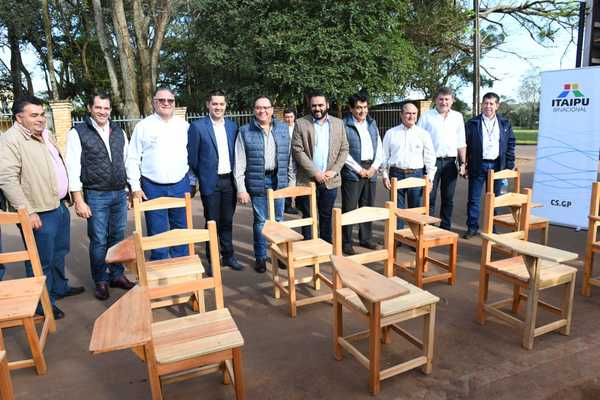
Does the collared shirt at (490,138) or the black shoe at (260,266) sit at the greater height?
the collared shirt at (490,138)

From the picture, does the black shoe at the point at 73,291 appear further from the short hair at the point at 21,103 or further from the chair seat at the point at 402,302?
the chair seat at the point at 402,302

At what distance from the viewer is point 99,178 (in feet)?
10.7

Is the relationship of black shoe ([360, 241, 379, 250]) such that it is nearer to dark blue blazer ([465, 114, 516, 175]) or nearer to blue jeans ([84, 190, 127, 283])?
dark blue blazer ([465, 114, 516, 175])

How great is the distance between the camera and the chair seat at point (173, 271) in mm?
2697

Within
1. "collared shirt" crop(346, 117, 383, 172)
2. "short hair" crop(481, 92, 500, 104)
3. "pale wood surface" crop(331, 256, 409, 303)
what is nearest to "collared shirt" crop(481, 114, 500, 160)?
"short hair" crop(481, 92, 500, 104)

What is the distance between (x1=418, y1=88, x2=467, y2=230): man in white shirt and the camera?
4590 millimetres

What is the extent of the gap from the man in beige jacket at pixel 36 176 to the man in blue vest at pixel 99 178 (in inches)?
5.1

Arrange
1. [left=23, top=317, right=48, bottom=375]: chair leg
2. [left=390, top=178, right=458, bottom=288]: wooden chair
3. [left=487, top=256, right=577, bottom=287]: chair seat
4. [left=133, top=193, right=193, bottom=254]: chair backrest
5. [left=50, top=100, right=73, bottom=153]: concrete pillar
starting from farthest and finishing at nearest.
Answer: [left=50, top=100, right=73, bottom=153]: concrete pillar, [left=390, top=178, right=458, bottom=288]: wooden chair, [left=133, top=193, right=193, bottom=254]: chair backrest, [left=487, top=256, right=577, bottom=287]: chair seat, [left=23, top=317, right=48, bottom=375]: chair leg

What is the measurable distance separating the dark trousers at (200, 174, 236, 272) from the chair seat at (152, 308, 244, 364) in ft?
5.89

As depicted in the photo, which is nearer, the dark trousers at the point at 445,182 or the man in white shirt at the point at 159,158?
the man in white shirt at the point at 159,158

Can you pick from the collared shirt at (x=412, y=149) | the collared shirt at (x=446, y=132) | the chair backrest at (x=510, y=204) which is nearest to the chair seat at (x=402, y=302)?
the chair backrest at (x=510, y=204)

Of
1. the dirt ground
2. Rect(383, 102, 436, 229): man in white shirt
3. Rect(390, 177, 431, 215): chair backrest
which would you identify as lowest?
the dirt ground

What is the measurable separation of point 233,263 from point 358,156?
1.66 m

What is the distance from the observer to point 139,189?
3438mm
